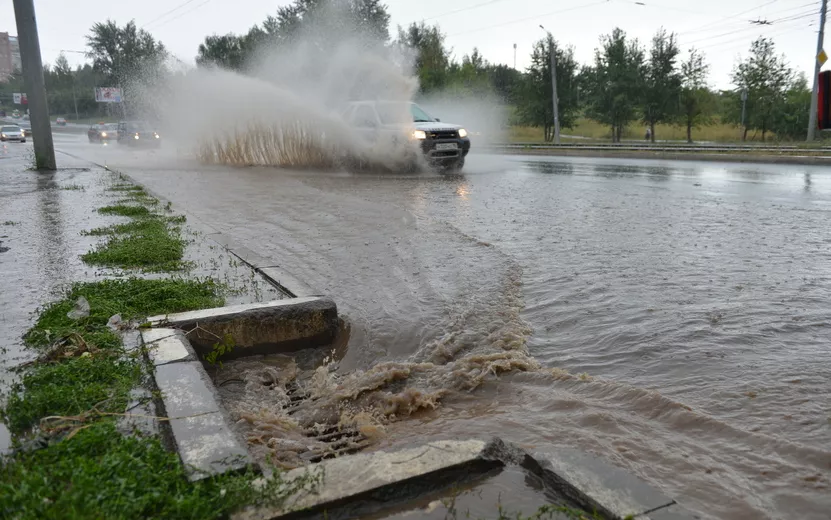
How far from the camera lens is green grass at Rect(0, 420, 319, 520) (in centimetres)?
211

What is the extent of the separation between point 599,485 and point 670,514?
263 mm

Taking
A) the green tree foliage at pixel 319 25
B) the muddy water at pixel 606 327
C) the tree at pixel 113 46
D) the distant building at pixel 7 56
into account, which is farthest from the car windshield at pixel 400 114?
the distant building at pixel 7 56

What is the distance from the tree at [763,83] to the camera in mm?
36750

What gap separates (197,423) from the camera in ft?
9.19

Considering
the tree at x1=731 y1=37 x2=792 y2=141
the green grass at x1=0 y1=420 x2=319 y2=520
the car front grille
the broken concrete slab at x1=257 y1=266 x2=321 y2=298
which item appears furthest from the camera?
the tree at x1=731 y1=37 x2=792 y2=141

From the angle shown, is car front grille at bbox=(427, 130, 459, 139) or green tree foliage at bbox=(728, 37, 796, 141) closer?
car front grille at bbox=(427, 130, 459, 139)

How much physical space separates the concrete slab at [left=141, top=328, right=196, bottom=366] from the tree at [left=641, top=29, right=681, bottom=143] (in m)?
38.2

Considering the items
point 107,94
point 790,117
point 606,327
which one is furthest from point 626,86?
point 107,94

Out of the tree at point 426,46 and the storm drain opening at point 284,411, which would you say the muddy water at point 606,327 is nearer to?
the storm drain opening at point 284,411

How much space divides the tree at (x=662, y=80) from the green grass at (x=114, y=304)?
37.1 m

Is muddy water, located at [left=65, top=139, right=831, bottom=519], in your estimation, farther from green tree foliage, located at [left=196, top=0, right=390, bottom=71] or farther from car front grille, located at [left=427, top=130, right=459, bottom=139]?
green tree foliage, located at [left=196, top=0, right=390, bottom=71]

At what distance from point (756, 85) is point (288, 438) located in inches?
1607

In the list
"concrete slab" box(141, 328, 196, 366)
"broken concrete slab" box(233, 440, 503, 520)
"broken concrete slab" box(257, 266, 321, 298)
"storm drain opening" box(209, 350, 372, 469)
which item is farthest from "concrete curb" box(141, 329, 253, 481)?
"broken concrete slab" box(257, 266, 321, 298)

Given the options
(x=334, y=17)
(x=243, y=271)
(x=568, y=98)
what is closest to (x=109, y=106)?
(x=334, y=17)
